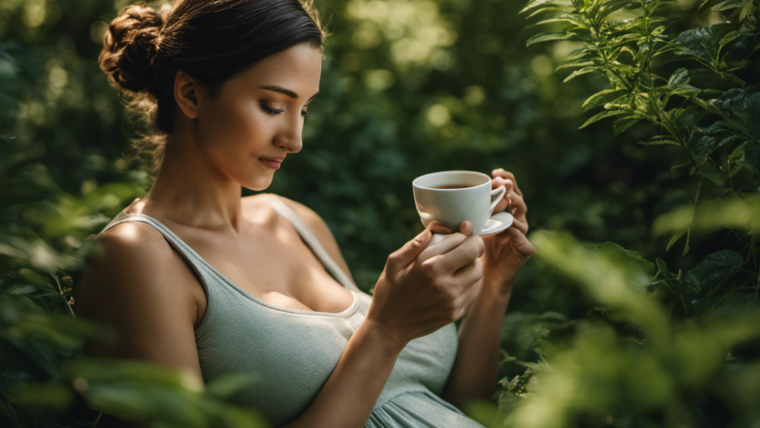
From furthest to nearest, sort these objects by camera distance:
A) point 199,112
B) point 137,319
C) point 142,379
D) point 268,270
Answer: point 268,270, point 199,112, point 137,319, point 142,379

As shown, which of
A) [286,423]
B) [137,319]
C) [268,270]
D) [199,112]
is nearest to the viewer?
[137,319]

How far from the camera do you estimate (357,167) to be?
2900 mm

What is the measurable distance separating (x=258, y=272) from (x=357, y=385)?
19.2 inches

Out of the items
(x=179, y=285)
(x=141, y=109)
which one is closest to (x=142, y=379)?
(x=179, y=285)

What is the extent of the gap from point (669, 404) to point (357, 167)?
240cm

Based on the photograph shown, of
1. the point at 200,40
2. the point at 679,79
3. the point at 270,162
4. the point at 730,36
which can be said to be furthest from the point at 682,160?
the point at 200,40

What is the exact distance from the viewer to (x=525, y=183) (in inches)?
106

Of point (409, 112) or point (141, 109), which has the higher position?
point (141, 109)

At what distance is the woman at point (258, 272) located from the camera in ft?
4.12

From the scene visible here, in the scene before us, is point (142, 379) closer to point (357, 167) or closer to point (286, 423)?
point (286, 423)

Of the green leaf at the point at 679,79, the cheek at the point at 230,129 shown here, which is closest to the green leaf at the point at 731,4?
the green leaf at the point at 679,79

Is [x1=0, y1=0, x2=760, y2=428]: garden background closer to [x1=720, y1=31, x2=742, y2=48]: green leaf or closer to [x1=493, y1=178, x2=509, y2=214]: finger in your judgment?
[x1=720, y1=31, x2=742, y2=48]: green leaf

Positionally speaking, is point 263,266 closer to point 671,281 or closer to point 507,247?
point 507,247

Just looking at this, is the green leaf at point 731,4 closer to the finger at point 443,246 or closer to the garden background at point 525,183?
the garden background at point 525,183
